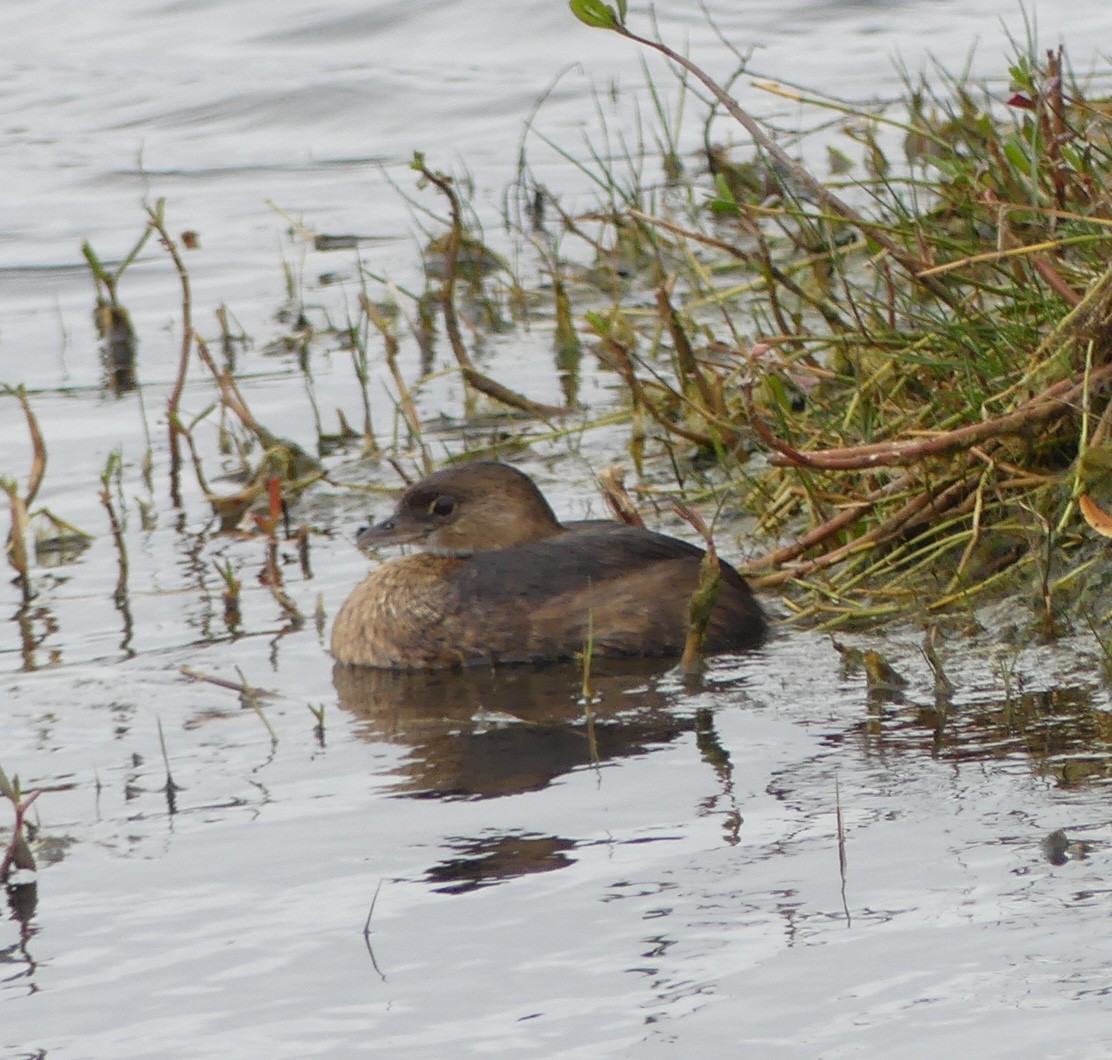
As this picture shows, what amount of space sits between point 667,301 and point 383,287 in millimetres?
3717

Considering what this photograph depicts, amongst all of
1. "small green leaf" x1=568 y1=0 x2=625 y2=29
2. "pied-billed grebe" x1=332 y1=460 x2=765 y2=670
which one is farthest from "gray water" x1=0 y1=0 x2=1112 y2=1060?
"small green leaf" x1=568 y1=0 x2=625 y2=29

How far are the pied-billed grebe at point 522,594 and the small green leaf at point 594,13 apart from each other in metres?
1.42

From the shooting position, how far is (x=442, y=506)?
21.1 feet

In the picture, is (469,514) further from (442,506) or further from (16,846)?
(16,846)

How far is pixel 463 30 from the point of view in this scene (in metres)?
15.9

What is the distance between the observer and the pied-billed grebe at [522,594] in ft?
19.2

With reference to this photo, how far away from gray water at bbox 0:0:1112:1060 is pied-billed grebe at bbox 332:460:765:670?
13 cm

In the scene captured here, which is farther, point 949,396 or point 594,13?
point 949,396

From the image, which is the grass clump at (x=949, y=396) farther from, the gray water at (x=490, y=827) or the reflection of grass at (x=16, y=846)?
the reflection of grass at (x=16, y=846)

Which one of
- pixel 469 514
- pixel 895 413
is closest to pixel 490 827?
pixel 469 514

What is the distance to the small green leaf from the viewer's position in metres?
5.15

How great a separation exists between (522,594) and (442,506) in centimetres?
53

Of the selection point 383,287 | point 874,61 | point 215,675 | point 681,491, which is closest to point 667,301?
point 681,491

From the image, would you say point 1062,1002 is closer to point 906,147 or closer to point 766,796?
point 766,796
